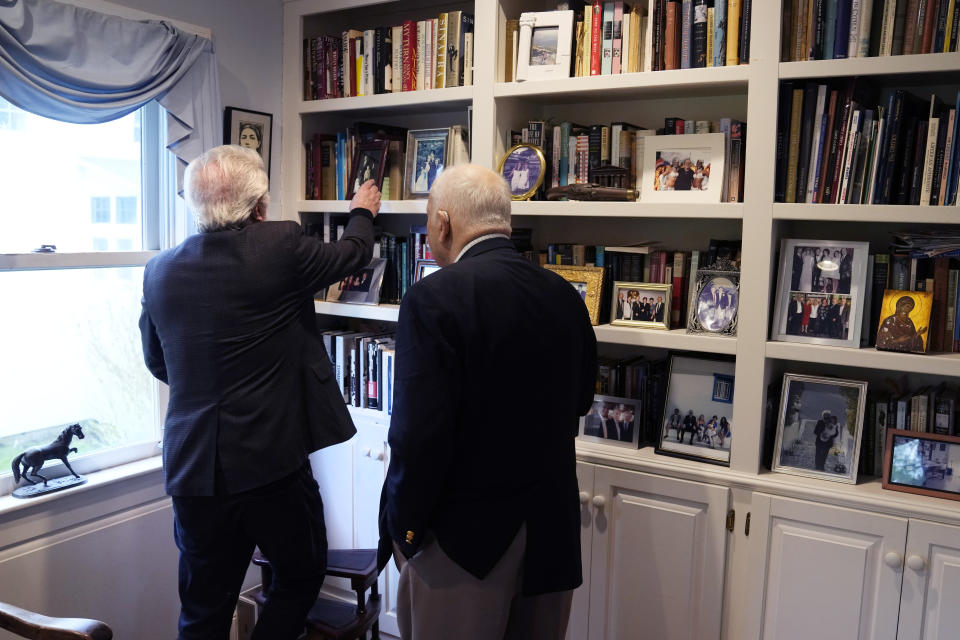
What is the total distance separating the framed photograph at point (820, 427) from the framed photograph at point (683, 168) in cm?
57

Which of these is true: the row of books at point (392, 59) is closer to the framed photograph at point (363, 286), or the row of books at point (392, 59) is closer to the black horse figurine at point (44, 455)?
the framed photograph at point (363, 286)

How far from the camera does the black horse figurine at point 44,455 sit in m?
2.24

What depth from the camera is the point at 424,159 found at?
2734mm

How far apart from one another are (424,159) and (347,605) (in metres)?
1.57

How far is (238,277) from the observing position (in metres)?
2.00

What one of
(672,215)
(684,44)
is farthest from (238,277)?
(684,44)

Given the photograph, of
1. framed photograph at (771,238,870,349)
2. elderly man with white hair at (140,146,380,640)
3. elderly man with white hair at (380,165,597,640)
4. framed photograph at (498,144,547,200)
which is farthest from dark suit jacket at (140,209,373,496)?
framed photograph at (771,238,870,349)

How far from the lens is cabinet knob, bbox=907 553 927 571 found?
1.91 metres

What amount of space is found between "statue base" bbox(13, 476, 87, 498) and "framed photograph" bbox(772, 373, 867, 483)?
80.9 inches

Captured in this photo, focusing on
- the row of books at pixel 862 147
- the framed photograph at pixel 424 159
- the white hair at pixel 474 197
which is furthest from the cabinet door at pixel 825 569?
the framed photograph at pixel 424 159

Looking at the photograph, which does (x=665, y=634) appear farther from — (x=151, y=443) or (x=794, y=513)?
(x=151, y=443)

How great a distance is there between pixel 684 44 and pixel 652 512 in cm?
133

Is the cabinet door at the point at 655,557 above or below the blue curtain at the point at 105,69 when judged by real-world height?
below

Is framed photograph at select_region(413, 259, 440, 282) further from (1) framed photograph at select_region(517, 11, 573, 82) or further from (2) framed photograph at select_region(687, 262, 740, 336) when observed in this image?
(2) framed photograph at select_region(687, 262, 740, 336)
